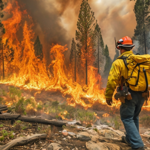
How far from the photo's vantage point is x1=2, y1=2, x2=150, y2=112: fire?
53.2 ft

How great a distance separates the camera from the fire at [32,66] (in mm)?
16219

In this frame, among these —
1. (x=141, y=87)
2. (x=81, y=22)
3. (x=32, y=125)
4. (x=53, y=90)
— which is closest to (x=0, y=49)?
(x=53, y=90)

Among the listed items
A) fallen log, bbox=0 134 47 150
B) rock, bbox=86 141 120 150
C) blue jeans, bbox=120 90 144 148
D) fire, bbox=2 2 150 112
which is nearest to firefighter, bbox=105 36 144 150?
blue jeans, bbox=120 90 144 148

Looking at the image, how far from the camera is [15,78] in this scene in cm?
1780

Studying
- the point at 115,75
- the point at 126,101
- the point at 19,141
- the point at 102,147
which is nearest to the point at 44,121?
the point at 19,141

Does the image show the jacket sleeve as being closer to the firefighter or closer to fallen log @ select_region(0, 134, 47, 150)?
the firefighter

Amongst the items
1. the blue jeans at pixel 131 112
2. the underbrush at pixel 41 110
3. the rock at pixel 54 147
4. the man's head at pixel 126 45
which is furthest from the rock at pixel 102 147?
the underbrush at pixel 41 110

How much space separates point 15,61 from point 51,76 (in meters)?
6.57

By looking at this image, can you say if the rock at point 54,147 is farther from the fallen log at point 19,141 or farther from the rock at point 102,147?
the rock at point 102,147

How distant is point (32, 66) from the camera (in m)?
17.8

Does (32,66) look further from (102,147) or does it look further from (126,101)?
(126,101)

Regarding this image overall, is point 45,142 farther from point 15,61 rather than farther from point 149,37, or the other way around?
point 15,61

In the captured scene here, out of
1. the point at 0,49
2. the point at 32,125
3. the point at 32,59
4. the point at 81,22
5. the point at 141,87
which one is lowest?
the point at 32,125

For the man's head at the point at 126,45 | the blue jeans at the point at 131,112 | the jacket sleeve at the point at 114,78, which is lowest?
the blue jeans at the point at 131,112
